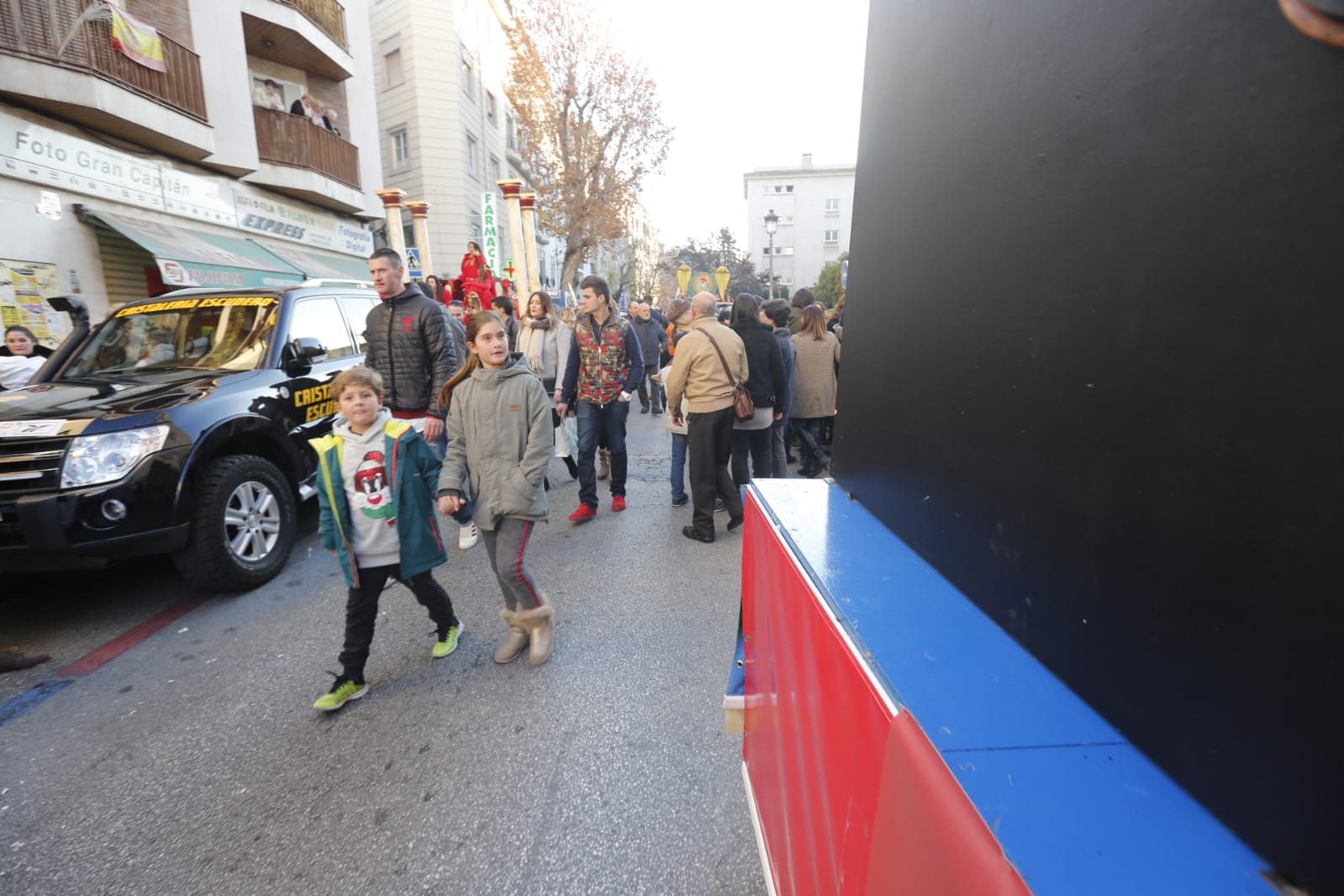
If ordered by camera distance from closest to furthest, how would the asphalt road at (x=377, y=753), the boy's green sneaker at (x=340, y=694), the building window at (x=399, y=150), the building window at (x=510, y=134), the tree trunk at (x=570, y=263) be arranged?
1. the asphalt road at (x=377, y=753)
2. the boy's green sneaker at (x=340, y=694)
3. the building window at (x=399, y=150)
4. the tree trunk at (x=570, y=263)
5. the building window at (x=510, y=134)

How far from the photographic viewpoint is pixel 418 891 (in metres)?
1.95

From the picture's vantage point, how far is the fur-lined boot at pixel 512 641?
3.30 metres

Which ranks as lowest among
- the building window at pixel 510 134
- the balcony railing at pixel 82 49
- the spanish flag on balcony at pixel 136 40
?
the balcony railing at pixel 82 49

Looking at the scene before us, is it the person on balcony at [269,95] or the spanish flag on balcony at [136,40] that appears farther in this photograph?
the person on balcony at [269,95]

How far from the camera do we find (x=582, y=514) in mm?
5516

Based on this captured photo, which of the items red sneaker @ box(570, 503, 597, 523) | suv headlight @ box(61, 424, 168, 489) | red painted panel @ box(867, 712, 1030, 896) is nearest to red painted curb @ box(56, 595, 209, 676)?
suv headlight @ box(61, 424, 168, 489)

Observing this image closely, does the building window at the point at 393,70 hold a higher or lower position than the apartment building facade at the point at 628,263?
higher

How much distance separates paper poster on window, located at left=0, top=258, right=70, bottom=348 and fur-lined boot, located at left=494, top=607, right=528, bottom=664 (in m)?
9.61

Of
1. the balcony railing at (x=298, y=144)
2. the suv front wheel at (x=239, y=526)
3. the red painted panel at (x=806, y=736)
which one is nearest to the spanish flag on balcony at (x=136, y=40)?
the balcony railing at (x=298, y=144)

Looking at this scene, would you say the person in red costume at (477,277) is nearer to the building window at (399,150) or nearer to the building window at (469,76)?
the building window at (399,150)

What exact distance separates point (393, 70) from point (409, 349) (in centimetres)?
2612

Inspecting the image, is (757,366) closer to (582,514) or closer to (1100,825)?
(582,514)

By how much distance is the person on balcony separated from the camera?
48.8 feet

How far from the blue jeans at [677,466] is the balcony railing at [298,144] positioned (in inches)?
535
